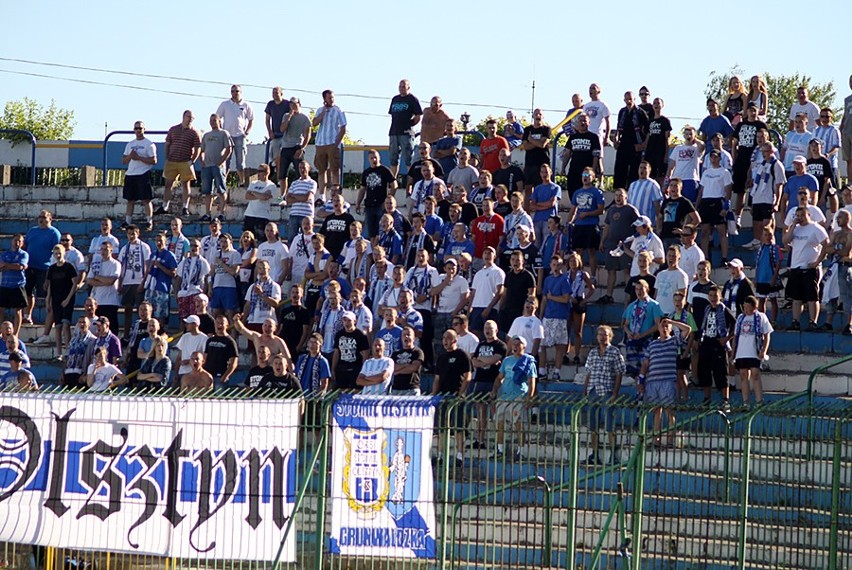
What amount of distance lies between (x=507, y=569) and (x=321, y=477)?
1805 millimetres

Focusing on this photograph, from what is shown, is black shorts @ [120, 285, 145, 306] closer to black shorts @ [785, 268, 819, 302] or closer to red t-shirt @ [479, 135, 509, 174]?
red t-shirt @ [479, 135, 509, 174]

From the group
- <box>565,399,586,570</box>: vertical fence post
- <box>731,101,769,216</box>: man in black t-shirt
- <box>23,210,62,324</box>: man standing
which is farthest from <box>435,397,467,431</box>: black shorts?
<box>23,210,62,324</box>: man standing

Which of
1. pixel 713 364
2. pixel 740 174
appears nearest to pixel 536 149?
pixel 740 174

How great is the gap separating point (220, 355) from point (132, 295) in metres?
3.29

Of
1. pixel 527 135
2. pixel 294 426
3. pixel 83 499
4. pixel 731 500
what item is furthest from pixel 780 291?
pixel 83 499

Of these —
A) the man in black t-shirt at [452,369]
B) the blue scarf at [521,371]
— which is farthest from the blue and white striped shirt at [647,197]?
the blue scarf at [521,371]

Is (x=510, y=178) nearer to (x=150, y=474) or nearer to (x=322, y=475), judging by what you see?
(x=322, y=475)

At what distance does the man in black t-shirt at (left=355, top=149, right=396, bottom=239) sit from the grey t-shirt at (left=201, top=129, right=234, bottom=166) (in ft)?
9.91

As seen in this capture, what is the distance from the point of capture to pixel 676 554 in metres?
12.8

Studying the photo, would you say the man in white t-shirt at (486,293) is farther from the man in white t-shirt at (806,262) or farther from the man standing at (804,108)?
the man standing at (804,108)

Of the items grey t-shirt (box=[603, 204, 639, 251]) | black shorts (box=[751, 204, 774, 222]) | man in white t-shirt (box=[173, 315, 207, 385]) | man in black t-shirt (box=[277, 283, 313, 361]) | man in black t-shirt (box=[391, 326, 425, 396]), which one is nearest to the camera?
man in black t-shirt (box=[391, 326, 425, 396])

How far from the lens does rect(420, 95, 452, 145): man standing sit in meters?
23.8

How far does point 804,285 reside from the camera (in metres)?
18.2

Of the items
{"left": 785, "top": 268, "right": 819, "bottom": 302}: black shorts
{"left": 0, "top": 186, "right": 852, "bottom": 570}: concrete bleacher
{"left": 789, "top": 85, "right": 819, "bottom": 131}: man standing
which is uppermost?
{"left": 789, "top": 85, "right": 819, "bottom": 131}: man standing
